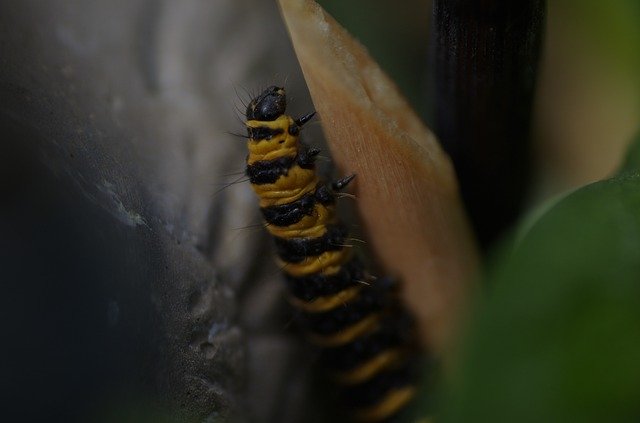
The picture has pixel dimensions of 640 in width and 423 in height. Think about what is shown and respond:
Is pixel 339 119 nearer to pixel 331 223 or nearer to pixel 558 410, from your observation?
pixel 331 223

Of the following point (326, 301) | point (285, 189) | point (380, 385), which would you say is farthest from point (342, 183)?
point (380, 385)

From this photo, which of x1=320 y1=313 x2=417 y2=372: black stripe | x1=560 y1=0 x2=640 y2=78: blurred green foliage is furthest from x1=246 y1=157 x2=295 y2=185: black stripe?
x1=560 y1=0 x2=640 y2=78: blurred green foliage

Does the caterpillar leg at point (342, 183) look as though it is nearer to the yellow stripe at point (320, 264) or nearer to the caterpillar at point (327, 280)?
the caterpillar at point (327, 280)

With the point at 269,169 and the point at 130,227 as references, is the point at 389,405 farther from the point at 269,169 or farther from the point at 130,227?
the point at 130,227

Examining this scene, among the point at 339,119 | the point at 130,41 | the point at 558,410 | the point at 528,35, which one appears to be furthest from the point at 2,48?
the point at 558,410

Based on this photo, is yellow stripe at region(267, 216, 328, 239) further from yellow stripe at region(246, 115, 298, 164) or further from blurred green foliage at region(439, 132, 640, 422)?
blurred green foliage at region(439, 132, 640, 422)

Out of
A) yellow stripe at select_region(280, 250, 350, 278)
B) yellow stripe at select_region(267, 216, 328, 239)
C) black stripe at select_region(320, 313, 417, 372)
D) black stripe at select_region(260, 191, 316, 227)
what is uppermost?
black stripe at select_region(260, 191, 316, 227)

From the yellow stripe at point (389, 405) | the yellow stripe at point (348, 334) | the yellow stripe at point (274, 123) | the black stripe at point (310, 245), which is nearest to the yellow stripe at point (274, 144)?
the yellow stripe at point (274, 123)
